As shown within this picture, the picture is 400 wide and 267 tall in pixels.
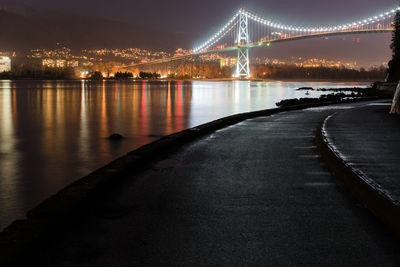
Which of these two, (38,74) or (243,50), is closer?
(243,50)

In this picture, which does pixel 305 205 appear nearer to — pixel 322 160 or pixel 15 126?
pixel 322 160

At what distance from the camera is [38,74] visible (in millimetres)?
176500

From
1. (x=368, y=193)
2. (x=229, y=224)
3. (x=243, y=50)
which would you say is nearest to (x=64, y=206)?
(x=229, y=224)

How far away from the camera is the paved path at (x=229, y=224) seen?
357cm

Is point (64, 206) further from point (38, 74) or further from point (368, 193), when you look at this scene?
point (38, 74)

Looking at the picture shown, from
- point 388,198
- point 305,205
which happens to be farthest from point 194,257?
point 388,198

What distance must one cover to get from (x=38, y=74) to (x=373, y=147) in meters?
182

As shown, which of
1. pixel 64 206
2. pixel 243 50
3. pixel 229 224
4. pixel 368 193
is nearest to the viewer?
pixel 229 224

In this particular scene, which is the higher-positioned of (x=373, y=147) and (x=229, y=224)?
(x=373, y=147)

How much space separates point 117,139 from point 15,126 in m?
6.67

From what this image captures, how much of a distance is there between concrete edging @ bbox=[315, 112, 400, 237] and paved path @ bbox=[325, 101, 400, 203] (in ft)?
0.57

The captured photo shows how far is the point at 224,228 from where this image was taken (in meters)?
4.23

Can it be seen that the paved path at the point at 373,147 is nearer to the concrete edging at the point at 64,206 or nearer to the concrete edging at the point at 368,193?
the concrete edging at the point at 368,193

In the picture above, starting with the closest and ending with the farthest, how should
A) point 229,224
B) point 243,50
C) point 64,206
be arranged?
point 229,224, point 64,206, point 243,50
